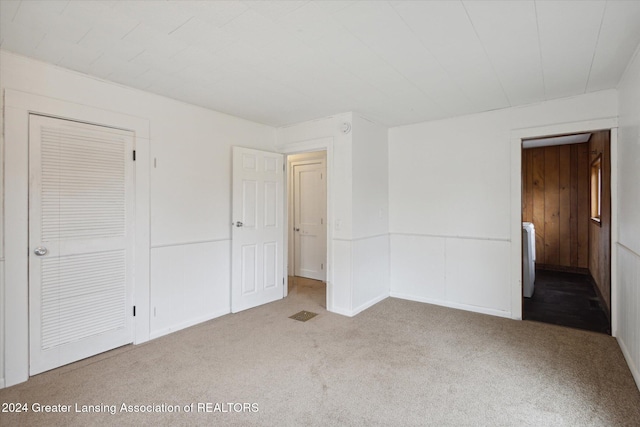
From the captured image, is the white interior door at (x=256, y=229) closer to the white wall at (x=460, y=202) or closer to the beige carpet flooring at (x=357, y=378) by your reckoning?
the beige carpet flooring at (x=357, y=378)

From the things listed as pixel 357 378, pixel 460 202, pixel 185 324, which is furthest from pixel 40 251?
pixel 460 202

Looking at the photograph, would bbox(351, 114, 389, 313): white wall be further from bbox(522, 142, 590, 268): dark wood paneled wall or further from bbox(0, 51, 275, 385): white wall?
bbox(522, 142, 590, 268): dark wood paneled wall

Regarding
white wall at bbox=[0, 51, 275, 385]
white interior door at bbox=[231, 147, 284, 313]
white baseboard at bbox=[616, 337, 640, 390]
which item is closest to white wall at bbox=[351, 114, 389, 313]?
white interior door at bbox=[231, 147, 284, 313]

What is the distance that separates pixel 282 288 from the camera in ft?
14.9

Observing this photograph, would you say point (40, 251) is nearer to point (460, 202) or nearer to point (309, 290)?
point (309, 290)

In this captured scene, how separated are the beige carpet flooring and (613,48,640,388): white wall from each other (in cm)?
25

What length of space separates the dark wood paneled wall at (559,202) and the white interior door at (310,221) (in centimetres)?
427

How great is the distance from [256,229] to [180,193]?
1.08m

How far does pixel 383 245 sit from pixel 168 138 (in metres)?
3.03

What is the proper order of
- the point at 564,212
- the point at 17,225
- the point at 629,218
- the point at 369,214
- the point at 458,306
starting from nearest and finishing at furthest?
1. the point at 17,225
2. the point at 629,218
3. the point at 458,306
4. the point at 369,214
5. the point at 564,212

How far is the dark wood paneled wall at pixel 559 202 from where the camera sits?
5.94m

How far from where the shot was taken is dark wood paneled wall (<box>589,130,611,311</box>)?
11.9 feet

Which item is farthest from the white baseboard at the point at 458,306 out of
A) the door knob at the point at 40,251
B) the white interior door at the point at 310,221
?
the door knob at the point at 40,251

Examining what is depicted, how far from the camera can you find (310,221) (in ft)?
19.0
